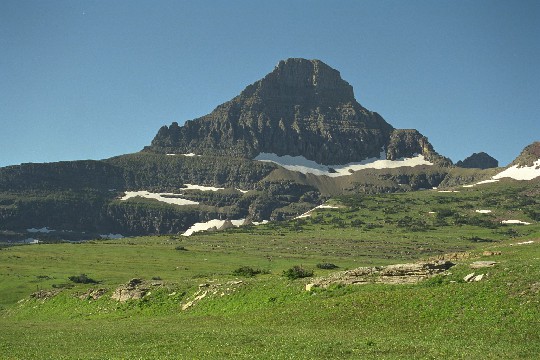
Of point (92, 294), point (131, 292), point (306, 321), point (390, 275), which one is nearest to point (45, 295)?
point (92, 294)

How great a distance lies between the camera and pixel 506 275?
4225cm

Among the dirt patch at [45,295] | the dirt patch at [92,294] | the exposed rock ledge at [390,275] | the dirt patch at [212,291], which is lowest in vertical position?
the dirt patch at [45,295]

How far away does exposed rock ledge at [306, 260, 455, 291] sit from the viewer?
49562 mm

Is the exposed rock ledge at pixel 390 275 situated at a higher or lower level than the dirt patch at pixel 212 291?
higher

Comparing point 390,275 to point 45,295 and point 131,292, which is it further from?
point 45,295

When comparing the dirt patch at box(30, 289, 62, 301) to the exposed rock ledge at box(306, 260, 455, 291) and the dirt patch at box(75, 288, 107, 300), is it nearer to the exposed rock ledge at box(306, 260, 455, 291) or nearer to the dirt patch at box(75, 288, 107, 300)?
the dirt patch at box(75, 288, 107, 300)

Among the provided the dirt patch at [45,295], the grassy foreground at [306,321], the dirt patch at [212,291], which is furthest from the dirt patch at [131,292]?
the dirt patch at [45,295]

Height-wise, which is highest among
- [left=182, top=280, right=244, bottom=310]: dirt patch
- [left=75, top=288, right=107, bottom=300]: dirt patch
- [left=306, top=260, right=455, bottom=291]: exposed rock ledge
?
[left=306, top=260, right=455, bottom=291]: exposed rock ledge

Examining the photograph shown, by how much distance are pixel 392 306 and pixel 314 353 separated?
545 inches

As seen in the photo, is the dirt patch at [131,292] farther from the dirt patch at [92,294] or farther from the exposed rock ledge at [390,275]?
the exposed rock ledge at [390,275]

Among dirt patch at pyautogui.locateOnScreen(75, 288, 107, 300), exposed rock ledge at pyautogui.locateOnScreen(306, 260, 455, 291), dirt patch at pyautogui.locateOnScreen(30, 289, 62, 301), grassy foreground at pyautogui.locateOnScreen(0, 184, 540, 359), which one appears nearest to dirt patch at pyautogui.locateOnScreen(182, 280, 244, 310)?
grassy foreground at pyautogui.locateOnScreen(0, 184, 540, 359)

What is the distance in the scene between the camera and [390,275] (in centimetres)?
5147

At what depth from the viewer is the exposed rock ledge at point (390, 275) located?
49.6 metres

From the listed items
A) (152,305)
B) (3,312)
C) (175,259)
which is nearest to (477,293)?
(152,305)
